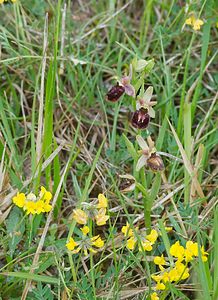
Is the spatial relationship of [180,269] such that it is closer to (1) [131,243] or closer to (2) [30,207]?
(1) [131,243]

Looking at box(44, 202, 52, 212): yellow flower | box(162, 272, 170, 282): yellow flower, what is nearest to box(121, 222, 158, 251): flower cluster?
box(162, 272, 170, 282): yellow flower

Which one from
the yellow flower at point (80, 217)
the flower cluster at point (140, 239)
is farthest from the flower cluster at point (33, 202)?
the flower cluster at point (140, 239)

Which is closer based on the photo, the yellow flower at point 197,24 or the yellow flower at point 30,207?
the yellow flower at point 30,207

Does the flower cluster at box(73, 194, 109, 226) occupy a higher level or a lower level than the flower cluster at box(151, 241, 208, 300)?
higher

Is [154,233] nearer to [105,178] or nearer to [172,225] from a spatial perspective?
[172,225]

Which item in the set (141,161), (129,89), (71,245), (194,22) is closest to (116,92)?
(129,89)

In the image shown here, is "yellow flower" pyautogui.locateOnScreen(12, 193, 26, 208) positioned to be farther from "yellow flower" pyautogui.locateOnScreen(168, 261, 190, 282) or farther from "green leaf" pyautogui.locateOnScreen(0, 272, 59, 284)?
"yellow flower" pyautogui.locateOnScreen(168, 261, 190, 282)

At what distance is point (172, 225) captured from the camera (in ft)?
7.16

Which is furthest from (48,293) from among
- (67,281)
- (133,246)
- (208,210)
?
(208,210)

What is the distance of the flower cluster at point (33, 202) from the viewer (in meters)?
2.00

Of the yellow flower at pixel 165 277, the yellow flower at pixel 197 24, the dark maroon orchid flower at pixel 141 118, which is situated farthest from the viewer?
the yellow flower at pixel 197 24

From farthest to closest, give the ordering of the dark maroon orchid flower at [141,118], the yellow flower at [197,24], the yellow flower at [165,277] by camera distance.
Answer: the yellow flower at [197,24]
the dark maroon orchid flower at [141,118]
the yellow flower at [165,277]

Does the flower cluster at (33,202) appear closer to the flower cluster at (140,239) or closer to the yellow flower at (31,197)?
the yellow flower at (31,197)

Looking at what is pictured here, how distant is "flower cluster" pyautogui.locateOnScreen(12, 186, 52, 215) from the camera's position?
200 centimetres
